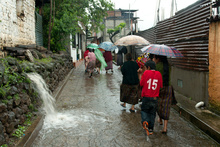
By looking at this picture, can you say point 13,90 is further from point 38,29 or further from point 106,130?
point 38,29

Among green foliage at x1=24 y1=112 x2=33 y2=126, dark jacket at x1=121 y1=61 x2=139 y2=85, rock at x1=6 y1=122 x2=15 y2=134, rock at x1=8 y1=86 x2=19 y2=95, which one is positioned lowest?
green foliage at x1=24 y1=112 x2=33 y2=126

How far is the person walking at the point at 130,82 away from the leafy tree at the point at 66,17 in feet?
26.9

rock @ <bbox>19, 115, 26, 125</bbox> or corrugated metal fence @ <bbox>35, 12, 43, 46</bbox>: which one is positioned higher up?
corrugated metal fence @ <bbox>35, 12, 43, 46</bbox>

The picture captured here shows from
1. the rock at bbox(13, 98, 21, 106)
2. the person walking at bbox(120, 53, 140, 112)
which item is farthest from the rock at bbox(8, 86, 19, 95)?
the person walking at bbox(120, 53, 140, 112)

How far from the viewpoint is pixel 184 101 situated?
697cm

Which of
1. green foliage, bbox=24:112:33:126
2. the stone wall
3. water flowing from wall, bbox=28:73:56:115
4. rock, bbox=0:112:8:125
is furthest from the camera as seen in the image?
water flowing from wall, bbox=28:73:56:115

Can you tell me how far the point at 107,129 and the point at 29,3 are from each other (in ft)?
28.1

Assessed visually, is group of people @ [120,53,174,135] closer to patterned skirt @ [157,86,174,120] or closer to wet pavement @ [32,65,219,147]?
patterned skirt @ [157,86,174,120]

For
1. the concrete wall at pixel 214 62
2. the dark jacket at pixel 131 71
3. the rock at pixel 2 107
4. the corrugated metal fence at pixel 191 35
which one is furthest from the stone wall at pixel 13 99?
the corrugated metal fence at pixel 191 35

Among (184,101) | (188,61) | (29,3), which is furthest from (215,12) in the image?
(29,3)

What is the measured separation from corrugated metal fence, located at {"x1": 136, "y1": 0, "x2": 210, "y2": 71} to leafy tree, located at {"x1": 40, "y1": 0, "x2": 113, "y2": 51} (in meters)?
7.17

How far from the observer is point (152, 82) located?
4.48 meters

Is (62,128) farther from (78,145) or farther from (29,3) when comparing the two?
(29,3)

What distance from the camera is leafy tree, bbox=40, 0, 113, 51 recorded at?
A: 557 inches
